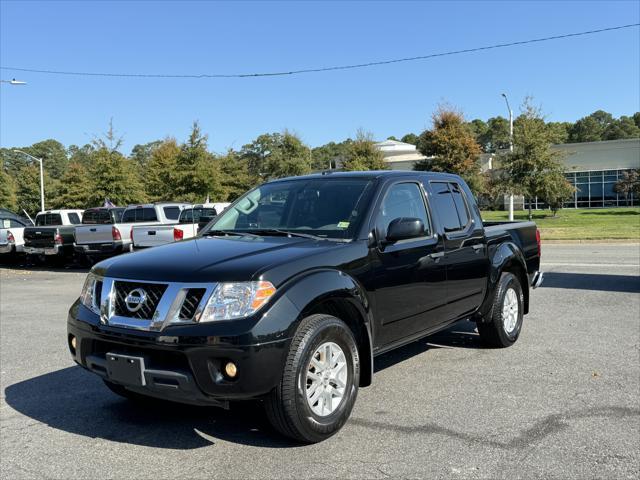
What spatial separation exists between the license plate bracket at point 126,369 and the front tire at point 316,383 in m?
0.81

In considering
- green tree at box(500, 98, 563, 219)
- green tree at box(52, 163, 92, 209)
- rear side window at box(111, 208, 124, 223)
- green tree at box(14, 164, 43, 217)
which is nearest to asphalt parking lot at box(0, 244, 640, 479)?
rear side window at box(111, 208, 124, 223)

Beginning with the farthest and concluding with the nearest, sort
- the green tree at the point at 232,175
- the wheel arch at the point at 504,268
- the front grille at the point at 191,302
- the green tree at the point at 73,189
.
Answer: the green tree at the point at 73,189
the green tree at the point at 232,175
the wheel arch at the point at 504,268
the front grille at the point at 191,302

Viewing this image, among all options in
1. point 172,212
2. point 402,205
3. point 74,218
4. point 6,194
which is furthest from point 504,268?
point 6,194

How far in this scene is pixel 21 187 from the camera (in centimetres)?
6228

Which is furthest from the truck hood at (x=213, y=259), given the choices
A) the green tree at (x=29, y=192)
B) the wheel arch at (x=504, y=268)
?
the green tree at (x=29, y=192)

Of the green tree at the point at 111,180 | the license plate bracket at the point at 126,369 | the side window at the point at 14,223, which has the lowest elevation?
the license plate bracket at the point at 126,369

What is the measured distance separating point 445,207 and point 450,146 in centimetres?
3265

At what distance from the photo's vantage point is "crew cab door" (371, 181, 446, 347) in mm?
4484

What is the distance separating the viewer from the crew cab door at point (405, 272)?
4.48 m

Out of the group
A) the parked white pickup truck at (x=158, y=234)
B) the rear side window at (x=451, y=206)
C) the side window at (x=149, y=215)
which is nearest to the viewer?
the rear side window at (x=451, y=206)

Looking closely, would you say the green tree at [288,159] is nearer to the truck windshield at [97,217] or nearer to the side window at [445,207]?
the truck windshield at [97,217]

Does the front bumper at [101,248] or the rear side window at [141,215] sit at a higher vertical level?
the rear side window at [141,215]

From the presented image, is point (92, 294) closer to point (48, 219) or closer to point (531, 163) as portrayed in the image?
point (48, 219)

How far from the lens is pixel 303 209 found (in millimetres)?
4938
